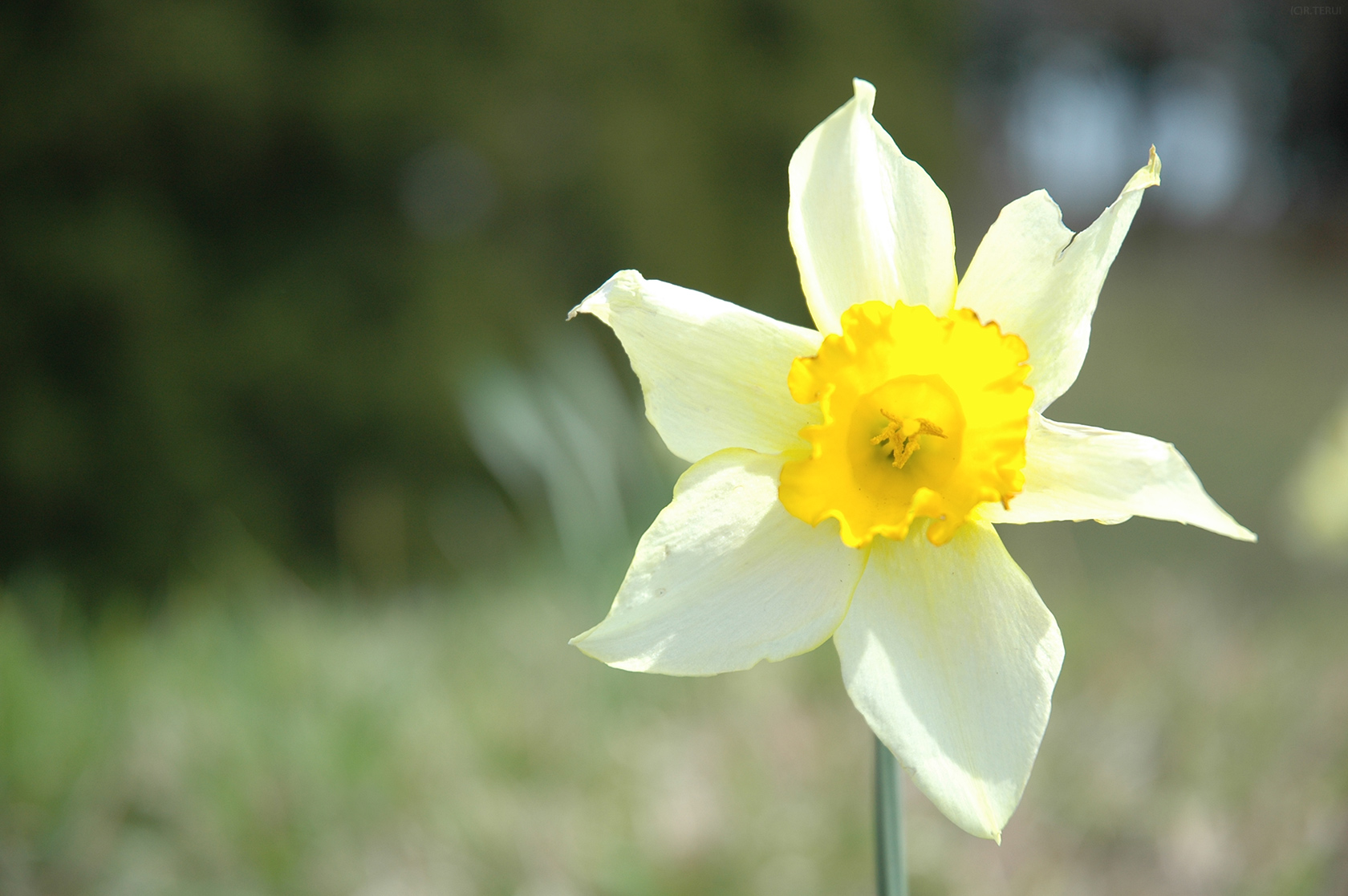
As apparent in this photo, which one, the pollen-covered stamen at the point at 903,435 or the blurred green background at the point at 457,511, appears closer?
the pollen-covered stamen at the point at 903,435

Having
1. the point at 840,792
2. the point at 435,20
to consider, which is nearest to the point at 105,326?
the point at 435,20

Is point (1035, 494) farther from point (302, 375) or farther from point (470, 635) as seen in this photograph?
point (302, 375)

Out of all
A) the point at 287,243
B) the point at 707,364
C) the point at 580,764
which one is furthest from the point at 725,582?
the point at 287,243

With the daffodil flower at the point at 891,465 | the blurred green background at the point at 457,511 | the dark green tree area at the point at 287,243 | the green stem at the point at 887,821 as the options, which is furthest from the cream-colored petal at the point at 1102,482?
the dark green tree area at the point at 287,243

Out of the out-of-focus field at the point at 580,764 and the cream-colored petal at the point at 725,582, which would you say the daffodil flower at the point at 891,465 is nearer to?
the cream-colored petal at the point at 725,582

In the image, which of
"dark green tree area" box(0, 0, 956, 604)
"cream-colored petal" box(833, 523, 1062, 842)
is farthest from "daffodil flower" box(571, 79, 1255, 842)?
"dark green tree area" box(0, 0, 956, 604)

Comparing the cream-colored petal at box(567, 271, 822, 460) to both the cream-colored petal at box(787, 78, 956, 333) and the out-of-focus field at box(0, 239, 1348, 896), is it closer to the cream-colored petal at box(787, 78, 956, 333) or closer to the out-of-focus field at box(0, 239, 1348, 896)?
the cream-colored petal at box(787, 78, 956, 333)
